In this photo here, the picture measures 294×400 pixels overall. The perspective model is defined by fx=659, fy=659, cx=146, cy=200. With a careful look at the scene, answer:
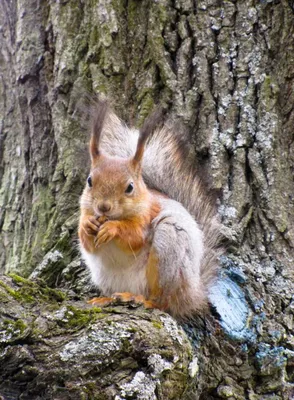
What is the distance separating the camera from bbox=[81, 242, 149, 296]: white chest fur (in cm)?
190

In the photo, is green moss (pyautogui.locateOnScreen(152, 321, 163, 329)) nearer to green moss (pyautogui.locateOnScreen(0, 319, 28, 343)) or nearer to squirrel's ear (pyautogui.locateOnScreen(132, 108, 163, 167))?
green moss (pyautogui.locateOnScreen(0, 319, 28, 343))

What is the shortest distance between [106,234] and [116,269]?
0.16 m

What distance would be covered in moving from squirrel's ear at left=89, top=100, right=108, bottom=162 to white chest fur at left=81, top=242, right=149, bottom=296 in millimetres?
302

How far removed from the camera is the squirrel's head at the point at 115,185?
1914 millimetres

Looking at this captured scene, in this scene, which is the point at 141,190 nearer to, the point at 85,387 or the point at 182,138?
the point at 182,138

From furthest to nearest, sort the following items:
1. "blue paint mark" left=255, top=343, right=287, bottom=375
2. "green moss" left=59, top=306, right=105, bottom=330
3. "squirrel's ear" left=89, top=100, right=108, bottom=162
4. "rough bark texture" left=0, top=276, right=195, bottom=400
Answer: "squirrel's ear" left=89, top=100, right=108, bottom=162 → "blue paint mark" left=255, top=343, right=287, bottom=375 → "green moss" left=59, top=306, right=105, bottom=330 → "rough bark texture" left=0, top=276, right=195, bottom=400

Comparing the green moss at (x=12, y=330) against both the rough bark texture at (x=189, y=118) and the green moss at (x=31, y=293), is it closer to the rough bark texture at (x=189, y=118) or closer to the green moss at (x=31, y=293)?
the green moss at (x=31, y=293)

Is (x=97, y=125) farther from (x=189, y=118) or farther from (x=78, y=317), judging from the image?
(x=78, y=317)

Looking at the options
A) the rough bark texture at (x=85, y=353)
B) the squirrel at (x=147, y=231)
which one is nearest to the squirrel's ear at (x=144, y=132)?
the squirrel at (x=147, y=231)

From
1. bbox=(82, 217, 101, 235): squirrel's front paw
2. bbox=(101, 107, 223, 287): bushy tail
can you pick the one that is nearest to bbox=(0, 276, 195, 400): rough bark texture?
bbox=(82, 217, 101, 235): squirrel's front paw

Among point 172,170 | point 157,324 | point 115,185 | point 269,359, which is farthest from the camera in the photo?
point 172,170

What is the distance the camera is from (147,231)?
191 centimetres

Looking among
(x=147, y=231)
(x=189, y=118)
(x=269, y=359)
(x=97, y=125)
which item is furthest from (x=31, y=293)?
(x=189, y=118)

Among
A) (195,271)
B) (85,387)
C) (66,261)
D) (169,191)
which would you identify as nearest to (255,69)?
(169,191)
